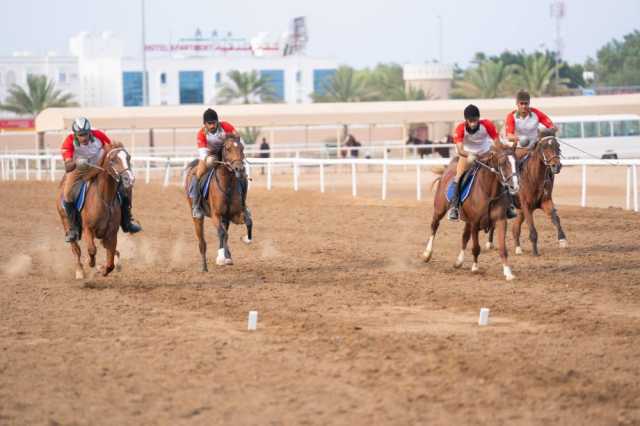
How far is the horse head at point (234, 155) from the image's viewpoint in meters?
15.3

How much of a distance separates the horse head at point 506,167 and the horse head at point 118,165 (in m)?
4.56

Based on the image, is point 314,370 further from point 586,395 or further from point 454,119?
point 454,119

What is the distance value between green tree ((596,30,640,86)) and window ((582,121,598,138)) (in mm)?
67777

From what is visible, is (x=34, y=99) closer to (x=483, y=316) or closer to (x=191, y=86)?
(x=191, y=86)

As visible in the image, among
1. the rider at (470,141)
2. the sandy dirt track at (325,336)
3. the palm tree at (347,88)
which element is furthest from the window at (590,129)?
the palm tree at (347,88)

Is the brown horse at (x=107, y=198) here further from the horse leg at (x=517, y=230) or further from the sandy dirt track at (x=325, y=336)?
the horse leg at (x=517, y=230)

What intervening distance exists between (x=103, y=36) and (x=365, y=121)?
7834 cm

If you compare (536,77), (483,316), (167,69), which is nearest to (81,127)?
(483,316)

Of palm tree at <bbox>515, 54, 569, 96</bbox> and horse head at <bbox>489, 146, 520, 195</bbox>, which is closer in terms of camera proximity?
horse head at <bbox>489, 146, 520, 195</bbox>

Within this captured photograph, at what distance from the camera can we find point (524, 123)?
55.4 ft

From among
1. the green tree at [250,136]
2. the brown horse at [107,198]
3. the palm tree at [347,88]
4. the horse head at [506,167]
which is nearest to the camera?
the horse head at [506,167]

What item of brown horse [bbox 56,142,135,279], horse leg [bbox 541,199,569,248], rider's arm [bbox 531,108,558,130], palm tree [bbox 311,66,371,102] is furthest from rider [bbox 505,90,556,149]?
palm tree [bbox 311,66,371,102]

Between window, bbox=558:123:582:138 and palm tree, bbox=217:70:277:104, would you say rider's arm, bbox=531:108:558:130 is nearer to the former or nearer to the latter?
window, bbox=558:123:582:138

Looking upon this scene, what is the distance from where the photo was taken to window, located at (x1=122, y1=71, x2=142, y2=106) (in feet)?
387
